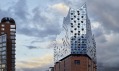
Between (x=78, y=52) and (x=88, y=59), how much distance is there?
7.20m

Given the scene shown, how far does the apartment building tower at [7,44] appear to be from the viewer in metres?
172

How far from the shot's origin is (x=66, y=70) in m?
156

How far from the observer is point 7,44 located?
586ft

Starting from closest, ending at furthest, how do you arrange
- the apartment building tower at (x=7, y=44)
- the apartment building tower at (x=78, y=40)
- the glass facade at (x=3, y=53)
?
the apartment building tower at (x=78, y=40) < the glass facade at (x=3, y=53) < the apartment building tower at (x=7, y=44)

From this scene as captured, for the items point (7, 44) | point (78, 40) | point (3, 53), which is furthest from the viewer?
point (7, 44)

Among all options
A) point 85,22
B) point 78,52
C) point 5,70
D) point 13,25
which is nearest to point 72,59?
point 78,52

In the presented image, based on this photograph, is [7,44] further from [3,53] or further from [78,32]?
[78,32]

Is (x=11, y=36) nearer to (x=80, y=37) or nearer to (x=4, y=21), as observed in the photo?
(x=4, y=21)

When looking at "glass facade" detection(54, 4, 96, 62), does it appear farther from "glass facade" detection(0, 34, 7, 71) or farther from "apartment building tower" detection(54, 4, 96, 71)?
"glass facade" detection(0, 34, 7, 71)

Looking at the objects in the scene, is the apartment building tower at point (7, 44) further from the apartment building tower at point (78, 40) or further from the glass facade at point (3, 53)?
the apartment building tower at point (78, 40)

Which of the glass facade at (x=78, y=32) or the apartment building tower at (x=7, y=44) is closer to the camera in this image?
the glass facade at (x=78, y=32)

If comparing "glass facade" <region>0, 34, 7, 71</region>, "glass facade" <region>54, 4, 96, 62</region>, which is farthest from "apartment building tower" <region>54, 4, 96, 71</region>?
"glass facade" <region>0, 34, 7, 71</region>

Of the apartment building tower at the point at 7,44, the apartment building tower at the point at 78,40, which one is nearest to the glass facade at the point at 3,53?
the apartment building tower at the point at 7,44

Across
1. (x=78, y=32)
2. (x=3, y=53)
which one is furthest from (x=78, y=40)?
(x=3, y=53)
